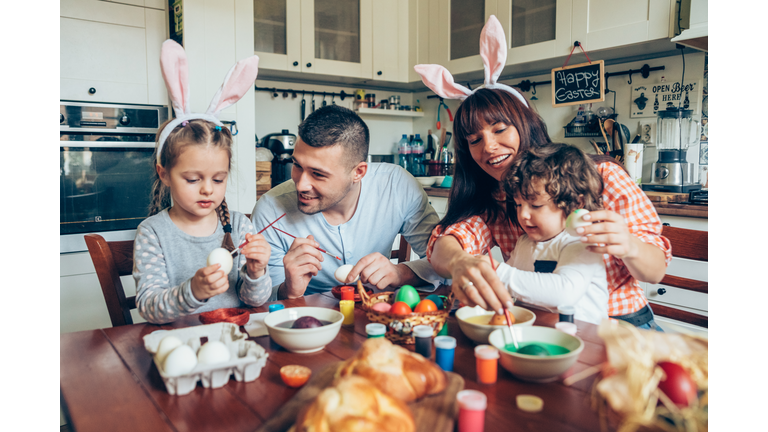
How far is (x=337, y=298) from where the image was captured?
1.38m

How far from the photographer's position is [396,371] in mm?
683

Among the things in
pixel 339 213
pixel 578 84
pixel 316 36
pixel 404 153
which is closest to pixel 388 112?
pixel 404 153

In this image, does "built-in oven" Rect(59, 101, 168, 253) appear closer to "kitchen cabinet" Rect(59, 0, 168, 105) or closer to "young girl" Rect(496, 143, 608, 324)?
"kitchen cabinet" Rect(59, 0, 168, 105)

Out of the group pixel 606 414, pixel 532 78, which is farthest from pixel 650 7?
pixel 606 414

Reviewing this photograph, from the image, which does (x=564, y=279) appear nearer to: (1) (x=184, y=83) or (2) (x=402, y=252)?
(2) (x=402, y=252)

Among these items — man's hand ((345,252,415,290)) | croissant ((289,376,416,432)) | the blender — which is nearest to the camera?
croissant ((289,376,416,432))

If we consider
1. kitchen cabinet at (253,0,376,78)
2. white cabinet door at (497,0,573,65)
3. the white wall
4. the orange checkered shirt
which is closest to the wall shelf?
the white wall

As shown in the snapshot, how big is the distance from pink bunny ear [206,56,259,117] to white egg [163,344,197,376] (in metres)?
0.82

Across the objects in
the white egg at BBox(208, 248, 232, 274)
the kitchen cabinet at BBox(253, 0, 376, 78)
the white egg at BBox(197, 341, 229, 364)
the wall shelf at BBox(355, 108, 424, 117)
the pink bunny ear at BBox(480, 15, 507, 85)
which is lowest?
the white egg at BBox(197, 341, 229, 364)

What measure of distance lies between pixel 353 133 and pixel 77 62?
5.40ft

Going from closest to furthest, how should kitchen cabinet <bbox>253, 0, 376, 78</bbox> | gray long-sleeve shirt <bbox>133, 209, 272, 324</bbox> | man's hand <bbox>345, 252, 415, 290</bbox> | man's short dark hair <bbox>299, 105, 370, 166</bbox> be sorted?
gray long-sleeve shirt <bbox>133, 209, 272, 324</bbox>
man's hand <bbox>345, 252, 415, 290</bbox>
man's short dark hair <bbox>299, 105, 370, 166</bbox>
kitchen cabinet <bbox>253, 0, 376, 78</bbox>

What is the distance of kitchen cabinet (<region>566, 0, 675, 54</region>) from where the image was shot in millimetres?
2395

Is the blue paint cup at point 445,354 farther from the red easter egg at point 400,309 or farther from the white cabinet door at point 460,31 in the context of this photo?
the white cabinet door at point 460,31

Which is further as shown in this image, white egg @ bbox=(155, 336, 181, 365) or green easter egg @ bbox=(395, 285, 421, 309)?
green easter egg @ bbox=(395, 285, 421, 309)
